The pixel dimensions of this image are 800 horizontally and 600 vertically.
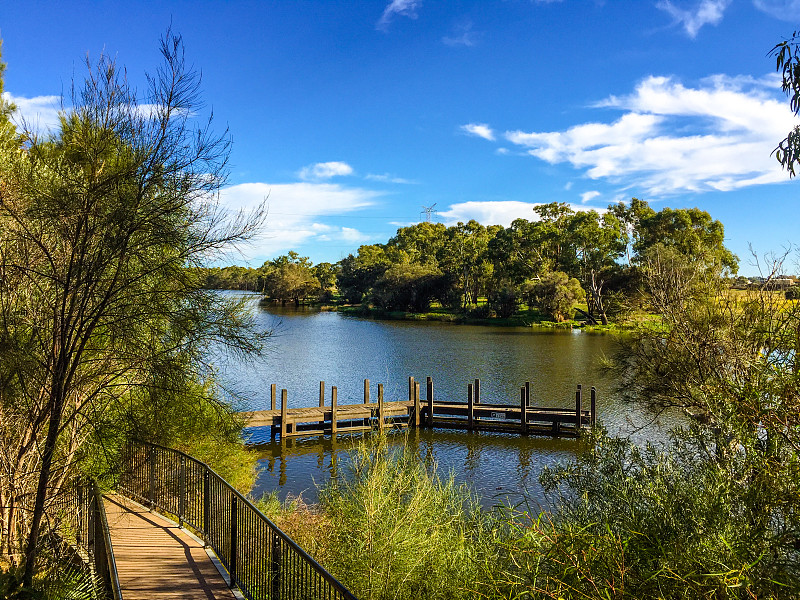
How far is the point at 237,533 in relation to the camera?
24.9ft

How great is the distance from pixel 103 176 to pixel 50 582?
517 cm

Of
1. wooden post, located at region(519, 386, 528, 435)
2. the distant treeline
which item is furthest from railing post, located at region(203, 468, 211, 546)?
the distant treeline

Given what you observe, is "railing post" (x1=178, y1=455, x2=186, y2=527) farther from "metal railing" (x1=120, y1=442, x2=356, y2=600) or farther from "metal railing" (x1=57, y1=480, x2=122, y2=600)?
"metal railing" (x1=57, y1=480, x2=122, y2=600)

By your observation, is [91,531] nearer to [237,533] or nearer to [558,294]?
[237,533]

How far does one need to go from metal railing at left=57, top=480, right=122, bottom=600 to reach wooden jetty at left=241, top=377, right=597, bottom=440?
12.0 metres

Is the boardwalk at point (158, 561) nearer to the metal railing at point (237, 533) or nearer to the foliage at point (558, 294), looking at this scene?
the metal railing at point (237, 533)

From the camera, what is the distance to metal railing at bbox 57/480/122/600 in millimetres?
6820

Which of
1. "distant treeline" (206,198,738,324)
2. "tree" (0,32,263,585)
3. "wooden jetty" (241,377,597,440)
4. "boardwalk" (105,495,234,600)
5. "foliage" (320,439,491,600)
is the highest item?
"distant treeline" (206,198,738,324)

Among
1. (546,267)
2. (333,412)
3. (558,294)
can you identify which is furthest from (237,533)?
(546,267)

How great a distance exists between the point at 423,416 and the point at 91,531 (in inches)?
680

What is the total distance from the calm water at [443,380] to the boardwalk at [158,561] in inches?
95.5

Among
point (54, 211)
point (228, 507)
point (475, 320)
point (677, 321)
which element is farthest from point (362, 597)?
point (475, 320)

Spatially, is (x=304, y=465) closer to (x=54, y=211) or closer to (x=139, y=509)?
(x=139, y=509)

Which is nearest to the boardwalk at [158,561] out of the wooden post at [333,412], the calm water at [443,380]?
the calm water at [443,380]
